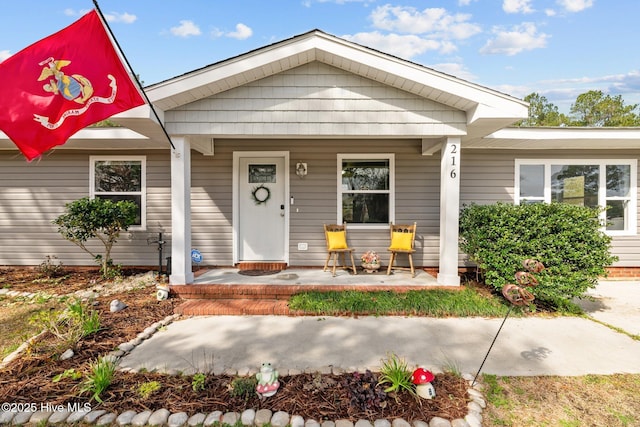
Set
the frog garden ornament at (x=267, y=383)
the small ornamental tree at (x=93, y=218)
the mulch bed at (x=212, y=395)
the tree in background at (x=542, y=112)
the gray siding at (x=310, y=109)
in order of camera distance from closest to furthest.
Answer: the mulch bed at (x=212, y=395), the frog garden ornament at (x=267, y=383), the gray siding at (x=310, y=109), the small ornamental tree at (x=93, y=218), the tree in background at (x=542, y=112)

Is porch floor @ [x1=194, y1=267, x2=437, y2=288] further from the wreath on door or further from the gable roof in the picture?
the gable roof

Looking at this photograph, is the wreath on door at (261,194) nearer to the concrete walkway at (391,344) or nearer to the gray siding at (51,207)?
the gray siding at (51,207)

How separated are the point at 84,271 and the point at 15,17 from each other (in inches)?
216

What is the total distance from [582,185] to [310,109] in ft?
18.0

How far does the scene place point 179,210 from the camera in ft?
13.8

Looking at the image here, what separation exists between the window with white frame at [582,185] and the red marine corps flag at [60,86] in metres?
6.43

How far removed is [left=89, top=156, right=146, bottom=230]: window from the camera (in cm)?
586

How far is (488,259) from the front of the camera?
13.5 feet

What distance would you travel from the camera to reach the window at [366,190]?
5699 mm

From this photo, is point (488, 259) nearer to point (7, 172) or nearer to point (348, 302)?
point (348, 302)

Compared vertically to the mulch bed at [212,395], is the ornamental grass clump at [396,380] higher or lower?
higher

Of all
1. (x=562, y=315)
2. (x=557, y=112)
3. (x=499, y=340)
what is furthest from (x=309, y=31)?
(x=557, y=112)

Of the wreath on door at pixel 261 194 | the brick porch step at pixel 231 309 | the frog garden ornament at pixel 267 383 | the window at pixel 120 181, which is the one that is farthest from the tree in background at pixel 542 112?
the frog garden ornament at pixel 267 383

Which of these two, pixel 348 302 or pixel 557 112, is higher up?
pixel 557 112
